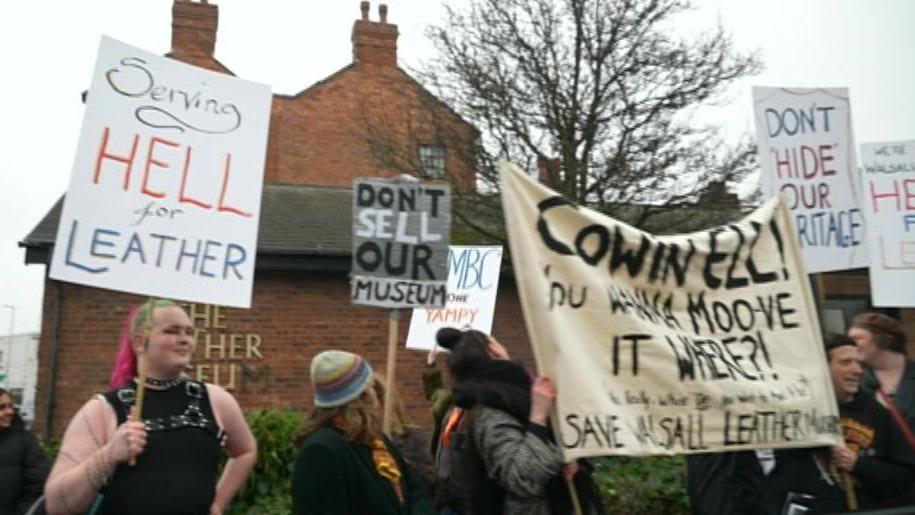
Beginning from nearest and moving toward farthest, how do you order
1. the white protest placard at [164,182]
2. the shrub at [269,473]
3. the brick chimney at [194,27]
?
the white protest placard at [164,182] → the shrub at [269,473] → the brick chimney at [194,27]

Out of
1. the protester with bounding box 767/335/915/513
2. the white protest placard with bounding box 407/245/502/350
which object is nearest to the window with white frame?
the white protest placard with bounding box 407/245/502/350

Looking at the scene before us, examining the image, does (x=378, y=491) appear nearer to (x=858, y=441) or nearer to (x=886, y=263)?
(x=858, y=441)

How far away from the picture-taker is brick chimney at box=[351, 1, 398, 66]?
2289 centimetres

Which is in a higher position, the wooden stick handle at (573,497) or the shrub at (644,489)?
the wooden stick handle at (573,497)

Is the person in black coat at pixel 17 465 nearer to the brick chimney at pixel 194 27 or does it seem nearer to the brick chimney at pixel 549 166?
the brick chimney at pixel 549 166

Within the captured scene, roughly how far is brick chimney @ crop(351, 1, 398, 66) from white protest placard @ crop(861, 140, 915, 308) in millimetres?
18057

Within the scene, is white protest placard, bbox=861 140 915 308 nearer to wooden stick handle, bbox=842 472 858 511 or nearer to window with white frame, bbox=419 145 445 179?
wooden stick handle, bbox=842 472 858 511

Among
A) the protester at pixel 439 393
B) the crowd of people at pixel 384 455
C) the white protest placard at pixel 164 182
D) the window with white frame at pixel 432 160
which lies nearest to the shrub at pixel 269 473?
the protester at pixel 439 393

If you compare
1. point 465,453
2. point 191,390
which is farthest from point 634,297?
point 191,390

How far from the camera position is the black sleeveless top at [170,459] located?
2834 millimetres

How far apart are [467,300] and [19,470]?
4210 mm

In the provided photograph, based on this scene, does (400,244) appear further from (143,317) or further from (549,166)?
(549,166)

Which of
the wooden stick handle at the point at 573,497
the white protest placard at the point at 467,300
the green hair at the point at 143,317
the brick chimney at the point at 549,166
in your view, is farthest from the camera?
the brick chimney at the point at 549,166

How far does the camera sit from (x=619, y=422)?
116 inches
